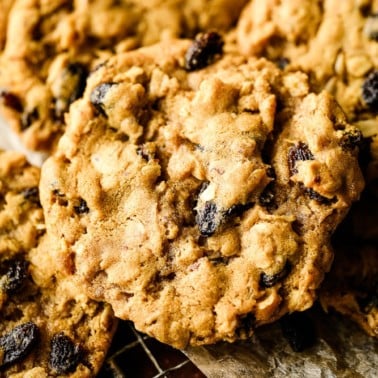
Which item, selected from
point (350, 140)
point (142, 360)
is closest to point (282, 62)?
point (350, 140)

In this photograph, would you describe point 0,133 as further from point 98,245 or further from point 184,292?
point 184,292

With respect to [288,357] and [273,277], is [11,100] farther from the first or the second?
[288,357]

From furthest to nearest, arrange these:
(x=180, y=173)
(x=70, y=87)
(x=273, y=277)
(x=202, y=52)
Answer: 1. (x=70, y=87)
2. (x=202, y=52)
3. (x=180, y=173)
4. (x=273, y=277)

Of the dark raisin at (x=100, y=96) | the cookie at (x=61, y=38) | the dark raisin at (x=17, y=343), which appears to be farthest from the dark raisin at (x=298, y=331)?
the cookie at (x=61, y=38)

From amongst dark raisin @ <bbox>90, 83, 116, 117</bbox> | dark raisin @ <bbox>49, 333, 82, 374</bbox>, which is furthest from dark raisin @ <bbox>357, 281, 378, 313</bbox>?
dark raisin @ <bbox>90, 83, 116, 117</bbox>

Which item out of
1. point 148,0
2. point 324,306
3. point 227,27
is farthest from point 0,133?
point 324,306

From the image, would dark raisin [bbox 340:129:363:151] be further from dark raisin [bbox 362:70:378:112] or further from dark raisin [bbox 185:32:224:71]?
dark raisin [bbox 185:32:224:71]

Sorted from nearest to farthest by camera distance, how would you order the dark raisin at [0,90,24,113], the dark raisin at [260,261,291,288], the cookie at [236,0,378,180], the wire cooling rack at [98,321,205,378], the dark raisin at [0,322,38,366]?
the dark raisin at [260,261,291,288], the dark raisin at [0,322,38,366], the wire cooling rack at [98,321,205,378], the cookie at [236,0,378,180], the dark raisin at [0,90,24,113]
